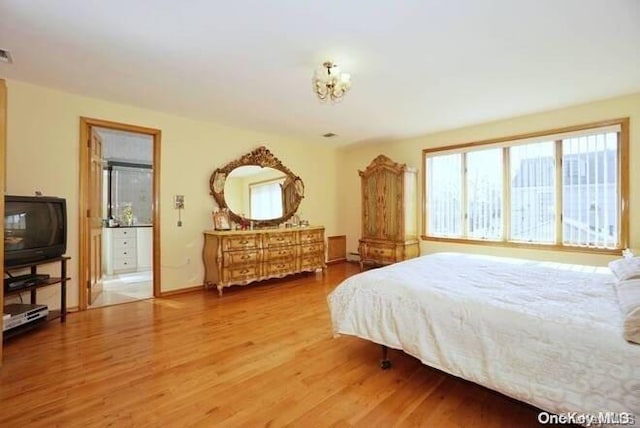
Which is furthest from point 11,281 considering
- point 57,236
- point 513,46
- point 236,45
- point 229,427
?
point 513,46

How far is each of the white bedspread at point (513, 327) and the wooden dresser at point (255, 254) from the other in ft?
7.14

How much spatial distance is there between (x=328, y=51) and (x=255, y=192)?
2.95m

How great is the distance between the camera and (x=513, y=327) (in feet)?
5.08

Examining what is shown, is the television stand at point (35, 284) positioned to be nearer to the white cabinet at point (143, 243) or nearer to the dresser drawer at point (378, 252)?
the white cabinet at point (143, 243)

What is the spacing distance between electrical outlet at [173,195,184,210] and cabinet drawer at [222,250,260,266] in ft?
3.06

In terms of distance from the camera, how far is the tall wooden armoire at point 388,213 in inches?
195

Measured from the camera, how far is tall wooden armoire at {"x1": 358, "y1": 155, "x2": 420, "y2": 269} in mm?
4961

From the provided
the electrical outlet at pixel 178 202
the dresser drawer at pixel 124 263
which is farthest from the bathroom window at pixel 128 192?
the electrical outlet at pixel 178 202

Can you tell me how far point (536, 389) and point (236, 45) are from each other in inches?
113

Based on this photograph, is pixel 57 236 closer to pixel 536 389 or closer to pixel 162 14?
pixel 162 14

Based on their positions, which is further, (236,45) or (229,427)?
(236,45)

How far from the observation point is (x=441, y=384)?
1957mm

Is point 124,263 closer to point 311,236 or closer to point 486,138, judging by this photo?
point 311,236

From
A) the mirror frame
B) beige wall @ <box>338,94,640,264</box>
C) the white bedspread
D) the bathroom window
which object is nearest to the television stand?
the mirror frame
